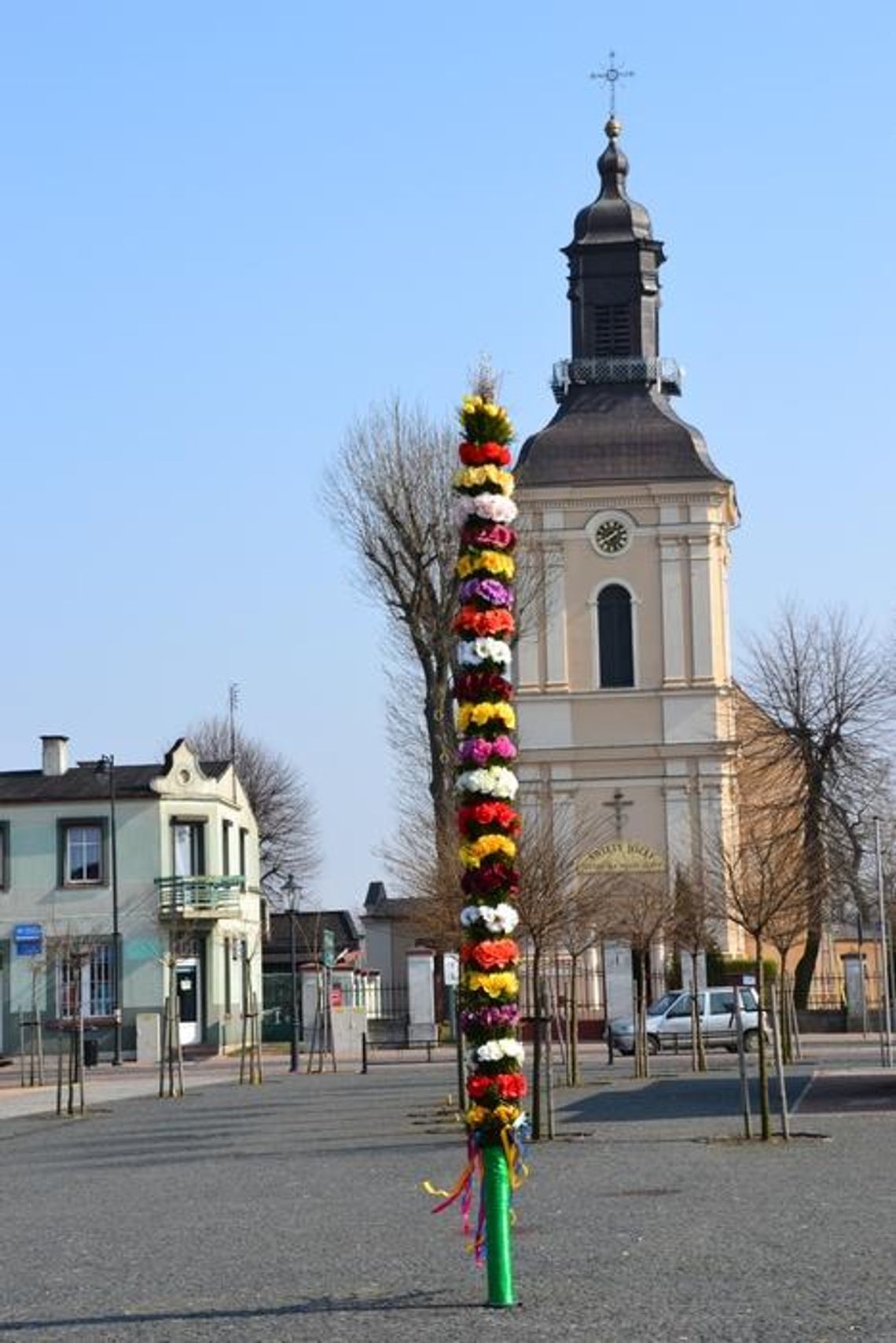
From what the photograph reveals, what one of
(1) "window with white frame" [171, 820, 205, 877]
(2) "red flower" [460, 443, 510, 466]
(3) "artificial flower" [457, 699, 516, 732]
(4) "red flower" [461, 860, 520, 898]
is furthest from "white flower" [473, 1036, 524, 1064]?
(1) "window with white frame" [171, 820, 205, 877]

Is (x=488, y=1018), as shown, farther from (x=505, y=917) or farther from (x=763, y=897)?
(x=763, y=897)

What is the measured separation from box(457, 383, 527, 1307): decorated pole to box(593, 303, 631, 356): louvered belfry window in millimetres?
62145

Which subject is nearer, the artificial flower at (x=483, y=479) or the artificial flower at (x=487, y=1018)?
the artificial flower at (x=487, y=1018)

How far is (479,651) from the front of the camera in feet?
50.7

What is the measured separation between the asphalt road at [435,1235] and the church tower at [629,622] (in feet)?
144

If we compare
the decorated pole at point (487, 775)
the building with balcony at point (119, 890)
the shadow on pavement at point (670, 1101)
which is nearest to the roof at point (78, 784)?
the building with balcony at point (119, 890)

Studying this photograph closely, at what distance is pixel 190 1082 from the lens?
49.5 meters

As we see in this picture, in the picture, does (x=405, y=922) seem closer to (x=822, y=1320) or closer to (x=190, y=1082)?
(x=190, y=1082)

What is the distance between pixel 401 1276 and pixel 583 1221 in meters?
3.12

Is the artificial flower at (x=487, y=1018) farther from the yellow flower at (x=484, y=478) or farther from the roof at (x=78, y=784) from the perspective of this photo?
the roof at (x=78, y=784)

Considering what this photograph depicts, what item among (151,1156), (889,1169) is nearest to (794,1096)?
(151,1156)

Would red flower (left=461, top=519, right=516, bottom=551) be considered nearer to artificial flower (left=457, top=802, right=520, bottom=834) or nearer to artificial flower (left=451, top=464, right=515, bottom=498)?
artificial flower (left=451, top=464, right=515, bottom=498)

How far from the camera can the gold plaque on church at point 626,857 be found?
242 ft

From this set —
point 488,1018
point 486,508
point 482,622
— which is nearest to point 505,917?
point 488,1018
